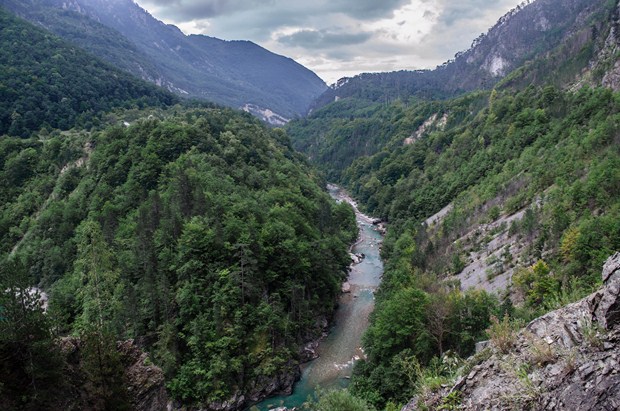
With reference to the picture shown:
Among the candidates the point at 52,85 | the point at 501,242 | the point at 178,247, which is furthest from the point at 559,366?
the point at 52,85

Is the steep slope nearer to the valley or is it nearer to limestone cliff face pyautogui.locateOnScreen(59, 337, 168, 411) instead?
the valley

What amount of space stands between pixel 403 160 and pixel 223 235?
93.5 metres

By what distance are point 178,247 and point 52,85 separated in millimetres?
82946

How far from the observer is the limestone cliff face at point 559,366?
28.6 feet

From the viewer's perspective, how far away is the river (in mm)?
39906

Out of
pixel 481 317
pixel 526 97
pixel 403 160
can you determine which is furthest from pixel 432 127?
pixel 481 317

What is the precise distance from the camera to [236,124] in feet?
289

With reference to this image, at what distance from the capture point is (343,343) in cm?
4797

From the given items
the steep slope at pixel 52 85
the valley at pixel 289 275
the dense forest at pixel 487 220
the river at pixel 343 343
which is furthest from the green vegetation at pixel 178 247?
the steep slope at pixel 52 85

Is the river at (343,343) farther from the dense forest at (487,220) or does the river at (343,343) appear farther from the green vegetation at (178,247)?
the dense forest at (487,220)

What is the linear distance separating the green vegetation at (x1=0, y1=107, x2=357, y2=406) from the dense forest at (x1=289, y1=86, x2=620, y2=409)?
32.5ft

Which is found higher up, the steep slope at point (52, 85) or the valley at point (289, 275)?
the steep slope at point (52, 85)

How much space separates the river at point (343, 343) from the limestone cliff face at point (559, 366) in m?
21.8

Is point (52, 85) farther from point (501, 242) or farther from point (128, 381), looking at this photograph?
point (128, 381)
